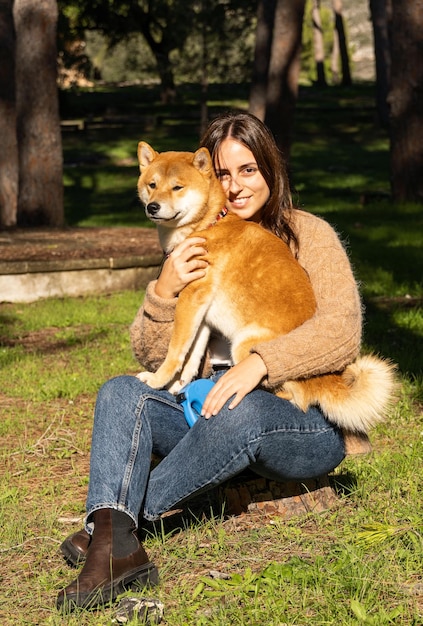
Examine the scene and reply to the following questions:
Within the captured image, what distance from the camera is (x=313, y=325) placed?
11.6ft

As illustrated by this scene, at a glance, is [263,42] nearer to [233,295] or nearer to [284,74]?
[284,74]

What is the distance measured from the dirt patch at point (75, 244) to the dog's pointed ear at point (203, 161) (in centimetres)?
534

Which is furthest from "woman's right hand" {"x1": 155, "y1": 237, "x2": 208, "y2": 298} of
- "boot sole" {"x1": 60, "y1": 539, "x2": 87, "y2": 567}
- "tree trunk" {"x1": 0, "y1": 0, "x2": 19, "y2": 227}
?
"tree trunk" {"x1": 0, "y1": 0, "x2": 19, "y2": 227}

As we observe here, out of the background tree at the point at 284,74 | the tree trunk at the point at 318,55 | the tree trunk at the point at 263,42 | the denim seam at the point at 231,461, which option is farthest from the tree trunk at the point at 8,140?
the tree trunk at the point at 318,55

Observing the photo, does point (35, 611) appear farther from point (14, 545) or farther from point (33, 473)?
point (33, 473)

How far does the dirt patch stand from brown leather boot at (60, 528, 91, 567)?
19.4ft

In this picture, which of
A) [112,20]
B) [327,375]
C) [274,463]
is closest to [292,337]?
[327,375]

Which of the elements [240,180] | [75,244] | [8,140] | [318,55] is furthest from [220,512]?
[318,55]

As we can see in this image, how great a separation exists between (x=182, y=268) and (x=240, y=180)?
520 mm

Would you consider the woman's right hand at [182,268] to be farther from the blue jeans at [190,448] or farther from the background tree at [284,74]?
the background tree at [284,74]

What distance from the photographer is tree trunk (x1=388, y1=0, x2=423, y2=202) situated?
11209mm

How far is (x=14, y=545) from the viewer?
Answer: 3723 millimetres

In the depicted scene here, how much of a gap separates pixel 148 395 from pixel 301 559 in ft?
3.00

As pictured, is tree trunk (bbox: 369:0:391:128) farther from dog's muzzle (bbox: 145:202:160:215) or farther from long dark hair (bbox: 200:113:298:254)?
dog's muzzle (bbox: 145:202:160:215)
